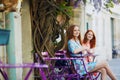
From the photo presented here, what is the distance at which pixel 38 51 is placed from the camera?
28.7ft

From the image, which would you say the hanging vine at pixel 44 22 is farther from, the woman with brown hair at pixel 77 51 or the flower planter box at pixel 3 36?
the flower planter box at pixel 3 36

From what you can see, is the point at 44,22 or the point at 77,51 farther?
the point at 44,22

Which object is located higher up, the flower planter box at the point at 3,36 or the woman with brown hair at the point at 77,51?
the flower planter box at the point at 3,36

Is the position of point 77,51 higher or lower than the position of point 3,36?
lower

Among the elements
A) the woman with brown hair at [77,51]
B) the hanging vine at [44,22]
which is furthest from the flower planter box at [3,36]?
the hanging vine at [44,22]

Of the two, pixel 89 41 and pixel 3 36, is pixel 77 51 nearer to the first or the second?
pixel 89 41

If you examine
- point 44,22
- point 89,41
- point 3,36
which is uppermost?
point 44,22

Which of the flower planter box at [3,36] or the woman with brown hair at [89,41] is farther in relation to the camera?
the woman with brown hair at [89,41]

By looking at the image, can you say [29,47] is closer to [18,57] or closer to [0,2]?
[18,57]

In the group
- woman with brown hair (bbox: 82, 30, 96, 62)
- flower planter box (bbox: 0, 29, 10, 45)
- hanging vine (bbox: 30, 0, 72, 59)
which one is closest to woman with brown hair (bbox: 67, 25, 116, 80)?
woman with brown hair (bbox: 82, 30, 96, 62)

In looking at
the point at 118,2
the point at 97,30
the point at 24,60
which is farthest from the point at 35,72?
the point at 97,30

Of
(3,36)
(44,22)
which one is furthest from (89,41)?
(3,36)

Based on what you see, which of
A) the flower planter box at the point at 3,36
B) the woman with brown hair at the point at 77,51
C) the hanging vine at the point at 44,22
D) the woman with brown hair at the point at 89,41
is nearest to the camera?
the flower planter box at the point at 3,36

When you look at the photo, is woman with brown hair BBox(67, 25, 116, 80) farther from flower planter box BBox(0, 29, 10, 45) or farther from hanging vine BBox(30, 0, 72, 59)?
flower planter box BBox(0, 29, 10, 45)
